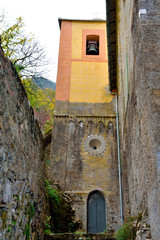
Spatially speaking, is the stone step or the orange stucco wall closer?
the stone step

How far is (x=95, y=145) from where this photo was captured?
14188 mm

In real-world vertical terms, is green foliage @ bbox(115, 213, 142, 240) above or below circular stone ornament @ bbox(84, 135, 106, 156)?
below

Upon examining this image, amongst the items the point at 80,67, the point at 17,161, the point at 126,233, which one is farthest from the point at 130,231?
the point at 80,67

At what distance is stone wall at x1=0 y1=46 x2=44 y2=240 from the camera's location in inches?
161

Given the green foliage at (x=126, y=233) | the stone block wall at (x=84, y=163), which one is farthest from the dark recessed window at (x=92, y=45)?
the green foliage at (x=126, y=233)

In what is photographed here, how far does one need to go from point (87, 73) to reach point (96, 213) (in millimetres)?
7681

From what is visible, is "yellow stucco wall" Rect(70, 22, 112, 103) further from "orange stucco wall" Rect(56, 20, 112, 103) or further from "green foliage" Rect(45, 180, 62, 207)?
"green foliage" Rect(45, 180, 62, 207)

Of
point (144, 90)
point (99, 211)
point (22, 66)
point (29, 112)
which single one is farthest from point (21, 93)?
point (99, 211)

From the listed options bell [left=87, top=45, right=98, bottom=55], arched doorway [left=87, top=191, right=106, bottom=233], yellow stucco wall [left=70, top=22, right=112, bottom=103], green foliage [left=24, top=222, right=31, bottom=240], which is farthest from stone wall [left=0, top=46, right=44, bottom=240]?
bell [left=87, top=45, right=98, bottom=55]

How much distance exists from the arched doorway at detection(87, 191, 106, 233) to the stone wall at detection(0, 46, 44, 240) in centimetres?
645

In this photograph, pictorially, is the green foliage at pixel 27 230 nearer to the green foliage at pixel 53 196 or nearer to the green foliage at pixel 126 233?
the green foliage at pixel 126 233

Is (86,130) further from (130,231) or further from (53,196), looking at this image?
(130,231)

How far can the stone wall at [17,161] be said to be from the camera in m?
4.09

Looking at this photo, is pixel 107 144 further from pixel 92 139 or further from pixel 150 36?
pixel 150 36
